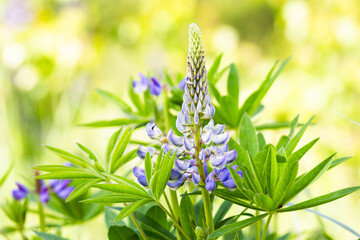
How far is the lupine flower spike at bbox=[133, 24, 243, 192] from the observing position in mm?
466

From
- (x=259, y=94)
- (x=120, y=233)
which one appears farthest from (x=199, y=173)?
(x=259, y=94)

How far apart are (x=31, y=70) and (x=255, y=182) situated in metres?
2.49

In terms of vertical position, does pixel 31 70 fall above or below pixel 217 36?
below

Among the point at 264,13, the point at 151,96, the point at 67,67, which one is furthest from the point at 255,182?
the point at 264,13

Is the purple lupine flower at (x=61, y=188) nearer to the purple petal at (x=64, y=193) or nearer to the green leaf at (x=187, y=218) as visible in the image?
the purple petal at (x=64, y=193)

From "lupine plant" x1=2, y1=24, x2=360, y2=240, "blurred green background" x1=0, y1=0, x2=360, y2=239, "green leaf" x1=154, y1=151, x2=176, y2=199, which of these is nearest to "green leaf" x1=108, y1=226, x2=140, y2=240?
"lupine plant" x1=2, y1=24, x2=360, y2=240

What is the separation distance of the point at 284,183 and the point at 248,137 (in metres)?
0.11

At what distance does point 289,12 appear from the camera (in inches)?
95.7

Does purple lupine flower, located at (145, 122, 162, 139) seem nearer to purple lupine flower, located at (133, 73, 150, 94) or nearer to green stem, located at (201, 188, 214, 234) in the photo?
green stem, located at (201, 188, 214, 234)

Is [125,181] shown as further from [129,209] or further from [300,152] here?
[300,152]

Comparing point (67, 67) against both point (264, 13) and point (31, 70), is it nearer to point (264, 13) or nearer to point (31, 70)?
point (31, 70)

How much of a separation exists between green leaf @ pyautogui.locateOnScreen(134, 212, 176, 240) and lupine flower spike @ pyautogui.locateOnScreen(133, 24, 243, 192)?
9cm

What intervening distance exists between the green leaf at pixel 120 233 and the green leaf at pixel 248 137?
0.58ft

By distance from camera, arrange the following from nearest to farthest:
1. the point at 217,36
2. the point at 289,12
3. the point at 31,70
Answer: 1. the point at 289,12
2. the point at 31,70
3. the point at 217,36
